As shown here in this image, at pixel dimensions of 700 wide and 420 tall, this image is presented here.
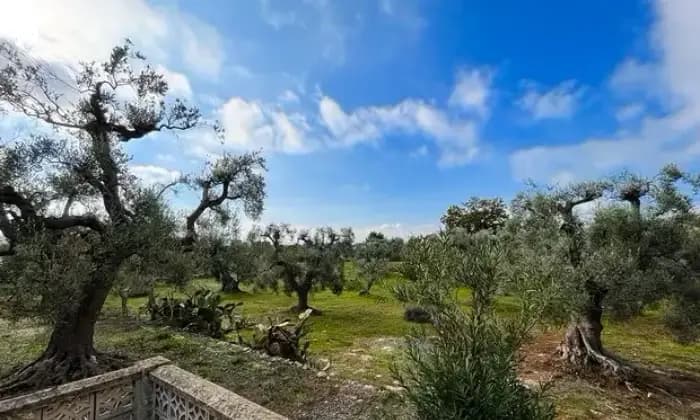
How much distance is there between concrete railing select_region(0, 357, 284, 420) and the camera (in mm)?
2764

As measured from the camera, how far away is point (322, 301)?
1992 centimetres

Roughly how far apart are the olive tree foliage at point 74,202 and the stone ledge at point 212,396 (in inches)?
109

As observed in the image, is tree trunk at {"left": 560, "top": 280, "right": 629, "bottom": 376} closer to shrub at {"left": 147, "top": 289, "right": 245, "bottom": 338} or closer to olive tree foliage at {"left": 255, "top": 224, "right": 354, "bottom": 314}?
shrub at {"left": 147, "top": 289, "right": 245, "bottom": 338}

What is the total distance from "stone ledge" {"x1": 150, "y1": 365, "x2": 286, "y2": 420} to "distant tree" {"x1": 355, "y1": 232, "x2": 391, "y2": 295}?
1555cm

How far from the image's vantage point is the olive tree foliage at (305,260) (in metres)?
15.7

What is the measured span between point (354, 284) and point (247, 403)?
18.2 meters

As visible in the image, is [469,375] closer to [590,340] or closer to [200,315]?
[590,340]

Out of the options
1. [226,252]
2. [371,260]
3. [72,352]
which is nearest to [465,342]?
[72,352]

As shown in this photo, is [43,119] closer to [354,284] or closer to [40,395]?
[40,395]

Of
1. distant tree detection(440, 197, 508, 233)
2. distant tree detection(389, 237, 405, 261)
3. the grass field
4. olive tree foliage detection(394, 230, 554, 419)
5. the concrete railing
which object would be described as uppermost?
distant tree detection(440, 197, 508, 233)

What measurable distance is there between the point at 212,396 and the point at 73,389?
1427mm

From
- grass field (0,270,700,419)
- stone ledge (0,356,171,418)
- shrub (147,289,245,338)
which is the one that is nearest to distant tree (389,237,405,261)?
grass field (0,270,700,419)

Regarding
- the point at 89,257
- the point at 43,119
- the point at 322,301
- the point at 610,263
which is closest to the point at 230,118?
the point at 43,119

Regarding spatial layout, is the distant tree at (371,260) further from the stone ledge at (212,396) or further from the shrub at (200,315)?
the stone ledge at (212,396)
